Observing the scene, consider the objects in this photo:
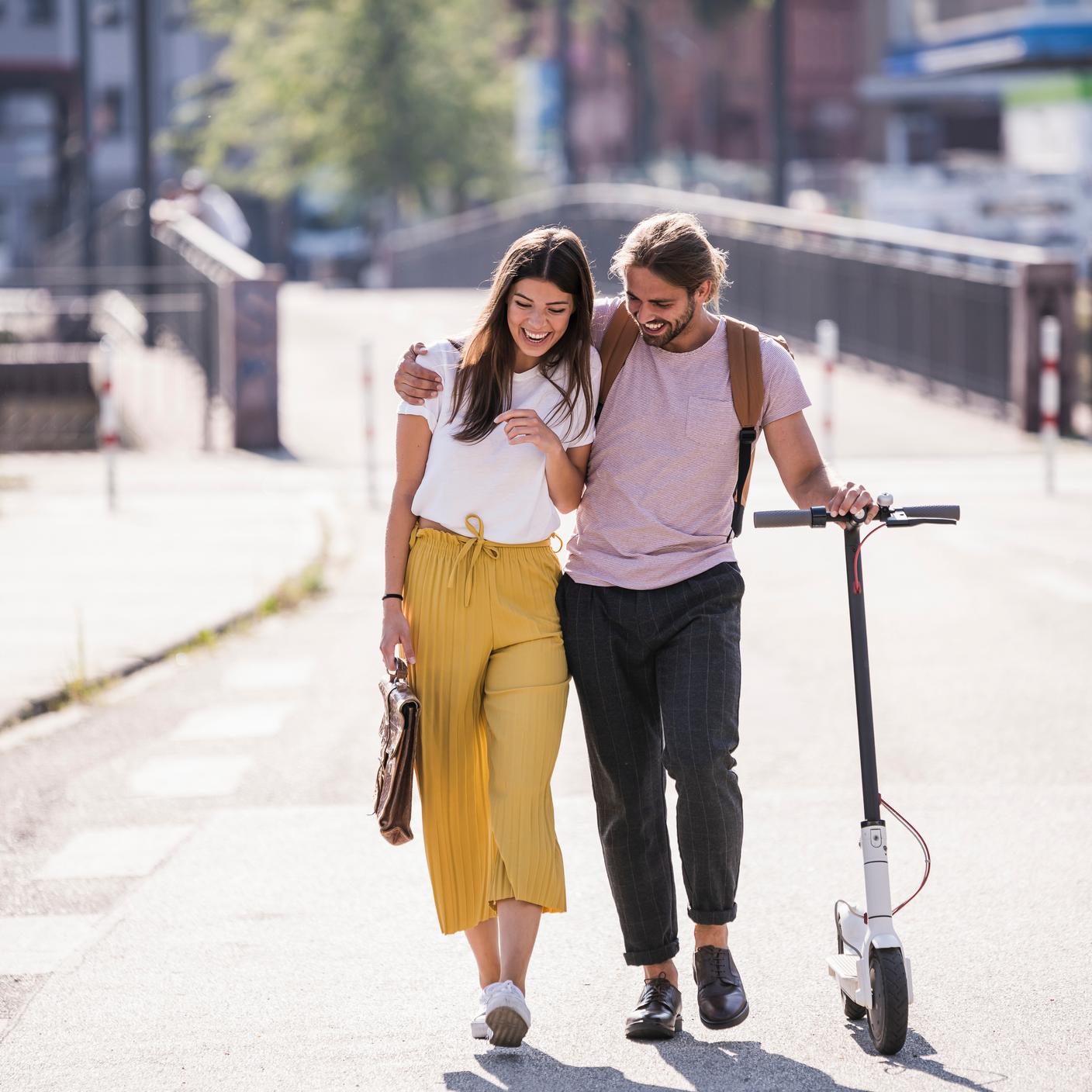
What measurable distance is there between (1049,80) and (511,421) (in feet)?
111

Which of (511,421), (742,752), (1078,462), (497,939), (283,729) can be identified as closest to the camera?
(511,421)

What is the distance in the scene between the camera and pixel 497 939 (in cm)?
457

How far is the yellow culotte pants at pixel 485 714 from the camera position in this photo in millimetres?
4434

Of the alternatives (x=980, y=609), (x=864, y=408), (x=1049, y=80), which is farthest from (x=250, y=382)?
(x=1049, y=80)

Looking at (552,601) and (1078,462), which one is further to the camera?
(1078,462)

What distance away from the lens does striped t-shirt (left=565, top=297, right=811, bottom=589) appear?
445cm

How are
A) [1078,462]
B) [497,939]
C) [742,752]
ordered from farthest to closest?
1. [1078,462]
2. [742,752]
3. [497,939]

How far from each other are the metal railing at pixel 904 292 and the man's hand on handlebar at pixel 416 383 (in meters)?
15.8

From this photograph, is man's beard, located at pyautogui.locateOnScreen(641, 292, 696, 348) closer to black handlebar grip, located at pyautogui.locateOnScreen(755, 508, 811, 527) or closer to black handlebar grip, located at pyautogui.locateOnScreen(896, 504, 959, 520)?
black handlebar grip, located at pyautogui.locateOnScreen(755, 508, 811, 527)

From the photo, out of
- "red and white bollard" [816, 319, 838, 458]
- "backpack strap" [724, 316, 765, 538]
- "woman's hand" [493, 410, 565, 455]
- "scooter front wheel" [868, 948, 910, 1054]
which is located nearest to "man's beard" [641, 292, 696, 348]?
"backpack strap" [724, 316, 765, 538]

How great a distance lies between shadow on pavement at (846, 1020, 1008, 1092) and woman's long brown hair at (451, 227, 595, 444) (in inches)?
55.5

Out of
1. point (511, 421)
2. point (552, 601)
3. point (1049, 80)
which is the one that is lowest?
point (552, 601)

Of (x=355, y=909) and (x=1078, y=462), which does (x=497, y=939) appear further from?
(x=1078, y=462)

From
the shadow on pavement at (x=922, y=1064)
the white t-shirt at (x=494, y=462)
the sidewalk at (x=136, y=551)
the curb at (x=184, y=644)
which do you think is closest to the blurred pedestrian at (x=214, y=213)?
the sidewalk at (x=136, y=551)
